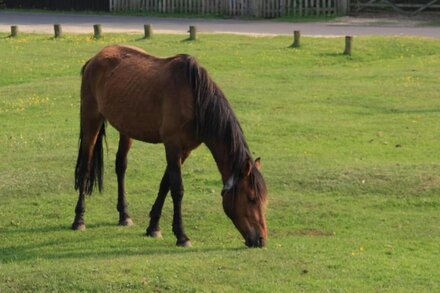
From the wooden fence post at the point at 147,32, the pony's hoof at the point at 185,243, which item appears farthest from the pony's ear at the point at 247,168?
the wooden fence post at the point at 147,32

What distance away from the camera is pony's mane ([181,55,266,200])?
37.9ft

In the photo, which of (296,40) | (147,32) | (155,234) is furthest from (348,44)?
(155,234)

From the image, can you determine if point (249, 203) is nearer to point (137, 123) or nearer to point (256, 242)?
point (256, 242)

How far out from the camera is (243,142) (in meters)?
11.8

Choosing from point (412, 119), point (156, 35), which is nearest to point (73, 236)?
point (412, 119)

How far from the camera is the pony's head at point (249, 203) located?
452 inches

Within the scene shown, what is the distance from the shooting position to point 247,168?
37.6 feet

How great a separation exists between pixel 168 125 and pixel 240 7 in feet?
113

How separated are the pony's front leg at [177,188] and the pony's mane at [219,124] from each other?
42cm

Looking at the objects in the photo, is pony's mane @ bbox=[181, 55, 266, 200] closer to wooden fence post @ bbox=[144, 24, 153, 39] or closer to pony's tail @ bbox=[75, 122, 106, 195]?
pony's tail @ bbox=[75, 122, 106, 195]

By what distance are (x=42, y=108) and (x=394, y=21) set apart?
23.2 meters

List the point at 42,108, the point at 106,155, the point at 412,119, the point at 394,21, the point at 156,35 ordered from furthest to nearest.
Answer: the point at 394,21
the point at 156,35
the point at 42,108
the point at 412,119
the point at 106,155

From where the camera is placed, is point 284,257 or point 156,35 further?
point 156,35

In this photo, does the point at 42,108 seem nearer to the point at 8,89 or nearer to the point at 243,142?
the point at 8,89
